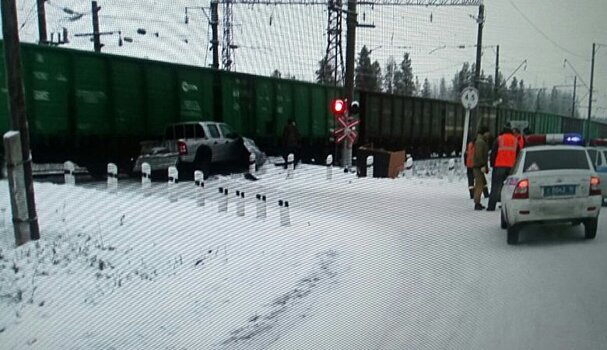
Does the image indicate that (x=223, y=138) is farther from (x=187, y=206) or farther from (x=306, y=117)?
(x=306, y=117)

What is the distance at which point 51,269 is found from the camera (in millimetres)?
3979

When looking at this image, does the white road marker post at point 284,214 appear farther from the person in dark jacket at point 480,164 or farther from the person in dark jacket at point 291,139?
the person in dark jacket at point 291,139

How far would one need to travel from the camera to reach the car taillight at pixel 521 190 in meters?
5.00

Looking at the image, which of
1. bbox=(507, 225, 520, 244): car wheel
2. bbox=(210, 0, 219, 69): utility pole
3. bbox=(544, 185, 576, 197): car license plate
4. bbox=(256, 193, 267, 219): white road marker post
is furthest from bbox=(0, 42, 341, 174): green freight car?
bbox=(544, 185, 576, 197): car license plate

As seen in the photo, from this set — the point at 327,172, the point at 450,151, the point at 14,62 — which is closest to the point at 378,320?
the point at 14,62

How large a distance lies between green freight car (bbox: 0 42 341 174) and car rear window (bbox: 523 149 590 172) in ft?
22.9

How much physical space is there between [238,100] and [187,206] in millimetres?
5437

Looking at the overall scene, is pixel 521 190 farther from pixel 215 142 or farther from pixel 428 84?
pixel 428 84

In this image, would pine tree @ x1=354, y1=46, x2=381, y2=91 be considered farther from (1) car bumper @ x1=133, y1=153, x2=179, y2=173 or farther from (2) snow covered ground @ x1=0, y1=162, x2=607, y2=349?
(2) snow covered ground @ x1=0, y1=162, x2=607, y2=349

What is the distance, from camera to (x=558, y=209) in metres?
4.89

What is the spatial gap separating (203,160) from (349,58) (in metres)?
4.25

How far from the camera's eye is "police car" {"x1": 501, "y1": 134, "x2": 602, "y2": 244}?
16.0 feet

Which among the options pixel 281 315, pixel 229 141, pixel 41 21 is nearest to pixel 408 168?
pixel 229 141

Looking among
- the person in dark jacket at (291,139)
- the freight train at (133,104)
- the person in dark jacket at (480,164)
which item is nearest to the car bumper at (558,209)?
the person in dark jacket at (480,164)
